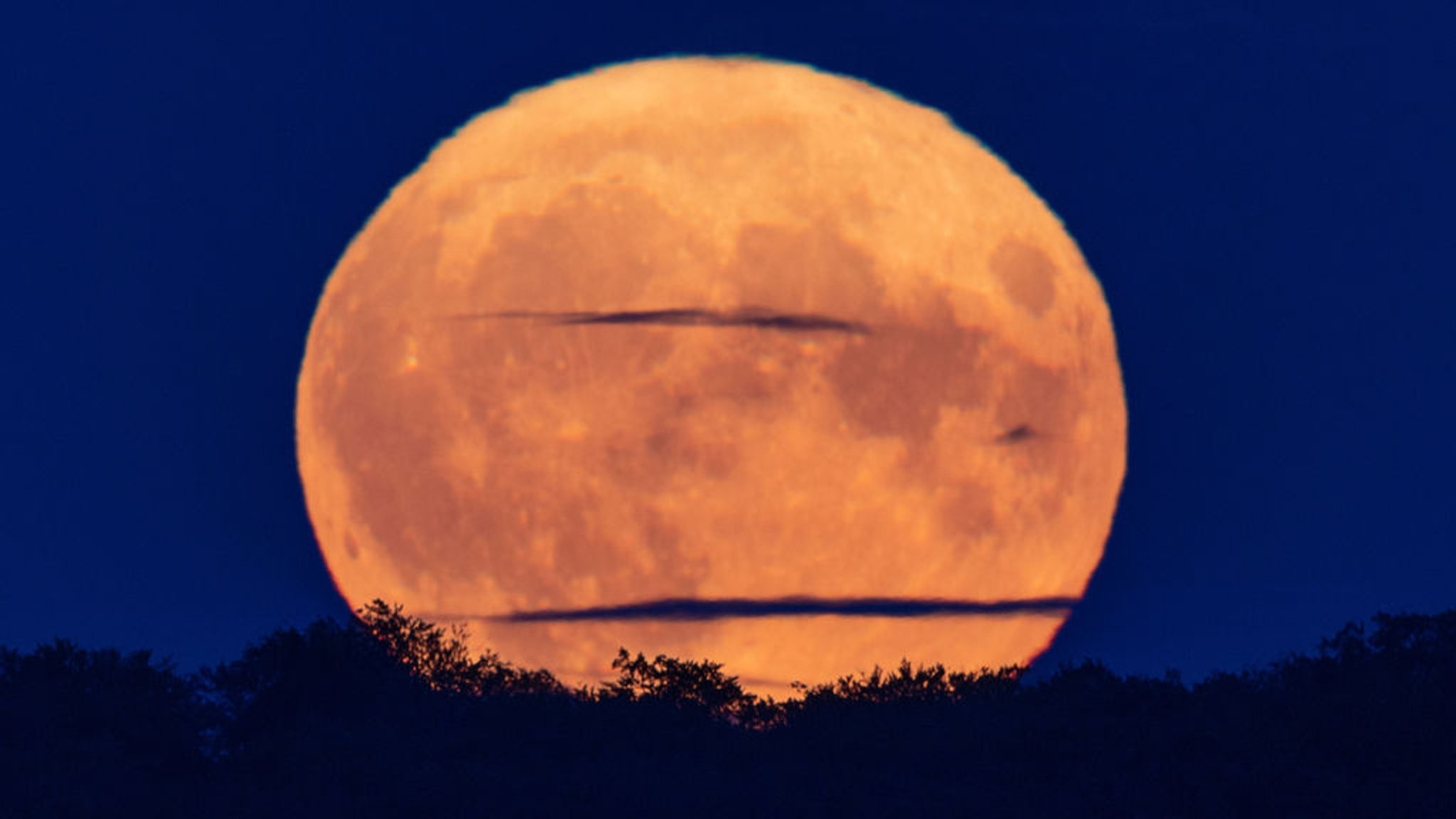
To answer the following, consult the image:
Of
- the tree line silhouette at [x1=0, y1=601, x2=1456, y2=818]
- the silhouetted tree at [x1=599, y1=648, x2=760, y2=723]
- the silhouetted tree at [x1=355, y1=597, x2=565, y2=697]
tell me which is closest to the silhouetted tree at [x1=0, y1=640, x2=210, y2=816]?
the tree line silhouette at [x1=0, y1=601, x2=1456, y2=818]

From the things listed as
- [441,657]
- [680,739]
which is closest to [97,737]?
[441,657]

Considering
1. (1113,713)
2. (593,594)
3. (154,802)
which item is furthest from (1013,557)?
(154,802)

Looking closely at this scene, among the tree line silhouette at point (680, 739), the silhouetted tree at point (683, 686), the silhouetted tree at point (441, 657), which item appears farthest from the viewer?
the silhouetted tree at point (441, 657)

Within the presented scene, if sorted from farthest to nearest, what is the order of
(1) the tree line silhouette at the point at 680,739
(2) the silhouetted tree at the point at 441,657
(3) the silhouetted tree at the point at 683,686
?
(2) the silhouetted tree at the point at 441,657 → (3) the silhouetted tree at the point at 683,686 → (1) the tree line silhouette at the point at 680,739

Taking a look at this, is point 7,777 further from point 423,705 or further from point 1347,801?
point 1347,801

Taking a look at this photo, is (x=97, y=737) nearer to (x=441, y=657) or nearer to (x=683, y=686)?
(x=441, y=657)

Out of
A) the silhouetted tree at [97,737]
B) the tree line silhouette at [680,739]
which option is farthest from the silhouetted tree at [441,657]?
the silhouetted tree at [97,737]

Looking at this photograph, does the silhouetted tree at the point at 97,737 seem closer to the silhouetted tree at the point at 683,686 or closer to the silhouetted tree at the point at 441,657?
the silhouetted tree at the point at 441,657

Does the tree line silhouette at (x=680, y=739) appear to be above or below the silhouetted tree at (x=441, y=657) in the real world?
below
